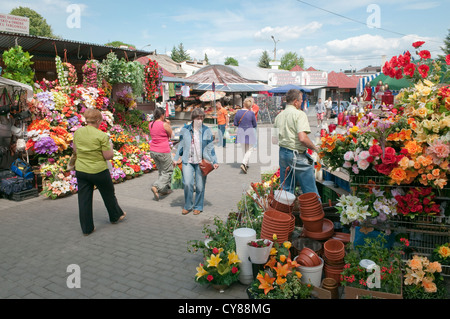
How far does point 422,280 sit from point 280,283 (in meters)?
1.31

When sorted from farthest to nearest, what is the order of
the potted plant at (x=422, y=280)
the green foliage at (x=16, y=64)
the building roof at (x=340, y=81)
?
the building roof at (x=340, y=81) → the green foliage at (x=16, y=64) → the potted plant at (x=422, y=280)

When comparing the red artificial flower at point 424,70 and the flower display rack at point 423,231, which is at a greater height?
the red artificial flower at point 424,70

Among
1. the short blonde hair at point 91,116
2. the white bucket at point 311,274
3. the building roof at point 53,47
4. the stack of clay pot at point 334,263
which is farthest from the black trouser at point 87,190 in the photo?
the building roof at point 53,47

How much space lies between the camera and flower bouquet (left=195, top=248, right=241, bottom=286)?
3571 mm

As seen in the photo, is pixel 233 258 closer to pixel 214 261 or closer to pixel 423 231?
pixel 214 261

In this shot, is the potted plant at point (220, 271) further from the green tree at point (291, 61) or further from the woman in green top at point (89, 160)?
the green tree at point (291, 61)

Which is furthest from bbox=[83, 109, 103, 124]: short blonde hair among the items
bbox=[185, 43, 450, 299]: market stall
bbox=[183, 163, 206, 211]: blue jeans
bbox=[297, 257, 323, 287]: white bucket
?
bbox=[297, 257, 323, 287]: white bucket

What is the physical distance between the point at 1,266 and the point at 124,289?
5.76 ft

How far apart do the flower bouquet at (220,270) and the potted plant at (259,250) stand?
0.61ft

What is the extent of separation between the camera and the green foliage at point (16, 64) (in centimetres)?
761

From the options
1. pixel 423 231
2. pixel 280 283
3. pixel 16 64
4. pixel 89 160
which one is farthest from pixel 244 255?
pixel 16 64

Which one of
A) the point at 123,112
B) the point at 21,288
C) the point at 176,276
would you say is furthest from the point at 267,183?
the point at 123,112

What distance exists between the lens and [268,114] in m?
25.7
